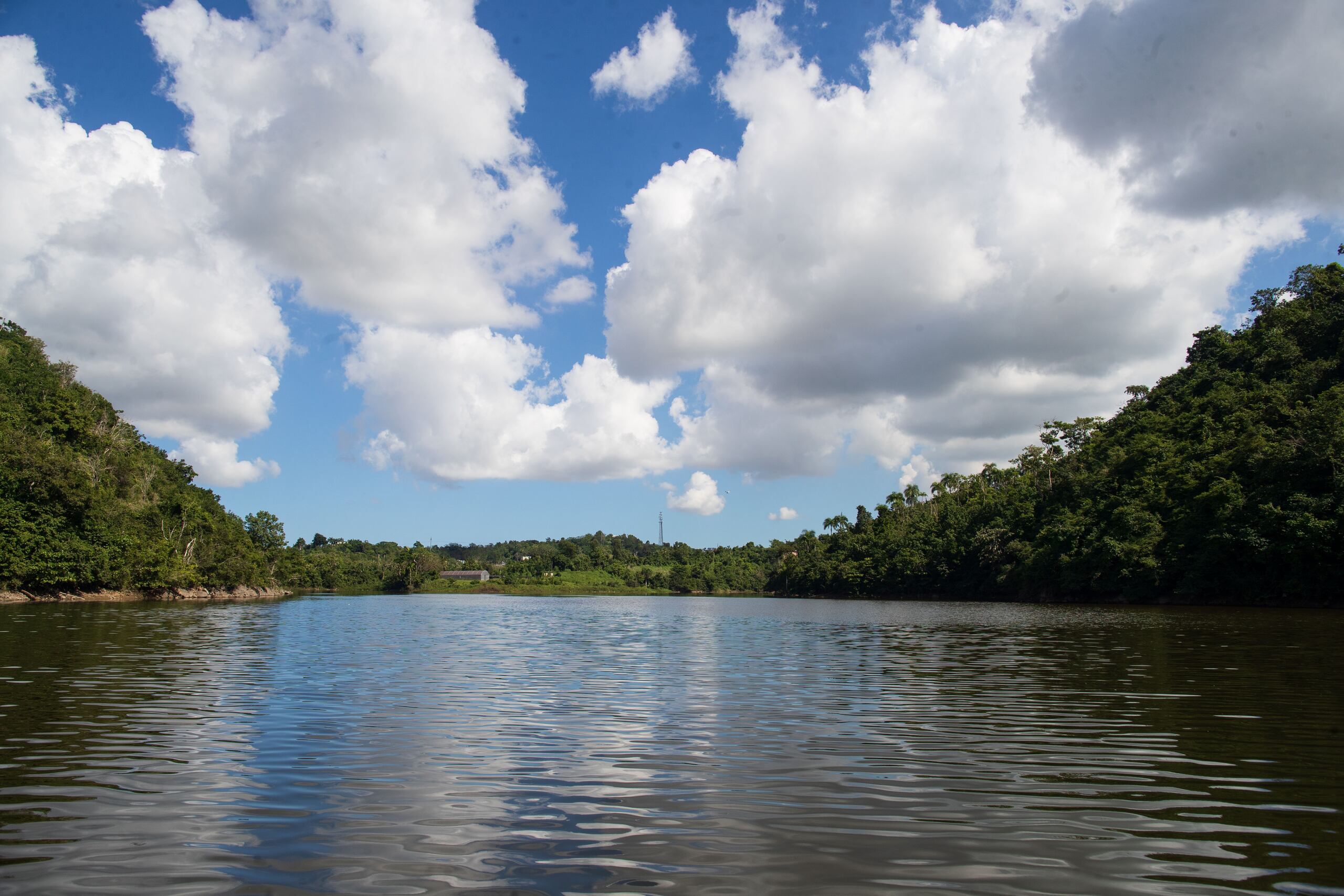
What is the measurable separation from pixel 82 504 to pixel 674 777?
80651mm

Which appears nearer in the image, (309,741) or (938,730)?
(309,741)

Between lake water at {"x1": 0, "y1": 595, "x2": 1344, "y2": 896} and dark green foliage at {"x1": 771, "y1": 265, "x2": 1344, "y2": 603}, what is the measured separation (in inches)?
1840

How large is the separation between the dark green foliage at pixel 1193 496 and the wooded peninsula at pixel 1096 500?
211mm

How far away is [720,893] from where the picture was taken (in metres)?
5.69

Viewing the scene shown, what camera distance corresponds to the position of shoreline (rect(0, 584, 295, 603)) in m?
66.6

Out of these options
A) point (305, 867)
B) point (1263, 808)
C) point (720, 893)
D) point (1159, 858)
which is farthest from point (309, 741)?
point (1263, 808)

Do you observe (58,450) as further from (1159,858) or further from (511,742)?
(1159,858)

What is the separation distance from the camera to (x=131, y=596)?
262ft

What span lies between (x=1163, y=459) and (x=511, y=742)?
89.7 meters

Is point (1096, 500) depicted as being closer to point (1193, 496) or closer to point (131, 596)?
point (1193, 496)

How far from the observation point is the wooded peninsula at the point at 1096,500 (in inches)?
2343

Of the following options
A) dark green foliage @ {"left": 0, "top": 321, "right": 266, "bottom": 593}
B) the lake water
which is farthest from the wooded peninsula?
the lake water

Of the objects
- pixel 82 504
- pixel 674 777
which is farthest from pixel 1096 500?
pixel 82 504

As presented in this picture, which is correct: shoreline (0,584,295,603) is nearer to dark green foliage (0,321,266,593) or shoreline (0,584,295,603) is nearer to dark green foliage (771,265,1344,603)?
dark green foliage (0,321,266,593)
